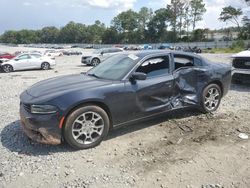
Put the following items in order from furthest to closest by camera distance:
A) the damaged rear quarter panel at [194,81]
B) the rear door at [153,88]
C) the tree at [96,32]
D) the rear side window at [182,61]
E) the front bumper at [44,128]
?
the tree at [96,32], the rear side window at [182,61], the damaged rear quarter panel at [194,81], the rear door at [153,88], the front bumper at [44,128]

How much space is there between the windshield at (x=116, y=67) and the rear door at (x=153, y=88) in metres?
0.21

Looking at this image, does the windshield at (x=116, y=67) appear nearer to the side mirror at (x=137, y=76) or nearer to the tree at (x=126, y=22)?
the side mirror at (x=137, y=76)

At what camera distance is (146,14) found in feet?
379

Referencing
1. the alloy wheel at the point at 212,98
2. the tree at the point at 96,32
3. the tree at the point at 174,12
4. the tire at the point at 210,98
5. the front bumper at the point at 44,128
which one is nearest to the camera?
the front bumper at the point at 44,128

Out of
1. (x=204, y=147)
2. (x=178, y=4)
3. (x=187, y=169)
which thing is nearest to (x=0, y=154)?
(x=187, y=169)

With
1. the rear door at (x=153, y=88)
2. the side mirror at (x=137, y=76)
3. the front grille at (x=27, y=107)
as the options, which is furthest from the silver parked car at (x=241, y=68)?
the front grille at (x=27, y=107)

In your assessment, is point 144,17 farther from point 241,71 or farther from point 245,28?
point 241,71

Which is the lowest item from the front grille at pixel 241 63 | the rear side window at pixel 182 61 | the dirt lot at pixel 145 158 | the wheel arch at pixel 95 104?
the dirt lot at pixel 145 158

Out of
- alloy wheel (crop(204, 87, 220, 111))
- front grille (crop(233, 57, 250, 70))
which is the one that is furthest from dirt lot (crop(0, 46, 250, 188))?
front grille (crop(233, 57, 250, 70))

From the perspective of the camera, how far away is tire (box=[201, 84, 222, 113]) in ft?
21.8

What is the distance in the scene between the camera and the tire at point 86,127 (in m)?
4.83

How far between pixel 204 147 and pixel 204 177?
1.04 m

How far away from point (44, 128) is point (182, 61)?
3.26m

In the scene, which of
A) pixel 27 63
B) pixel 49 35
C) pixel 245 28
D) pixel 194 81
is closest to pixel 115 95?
pixel 194 81
